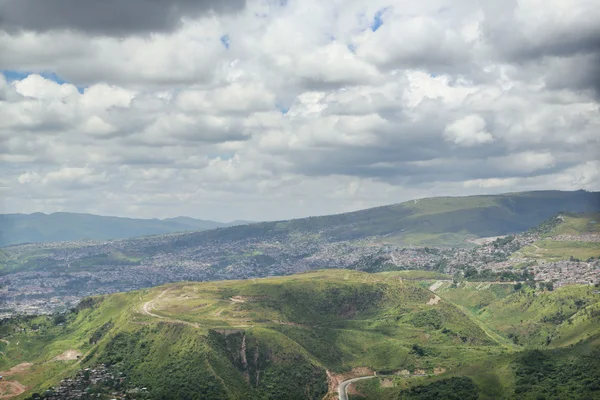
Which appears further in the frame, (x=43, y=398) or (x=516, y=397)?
(x=43, y=398)

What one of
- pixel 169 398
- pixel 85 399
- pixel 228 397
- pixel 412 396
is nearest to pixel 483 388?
pixel 412 396

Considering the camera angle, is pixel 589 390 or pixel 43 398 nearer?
pixel 589 390

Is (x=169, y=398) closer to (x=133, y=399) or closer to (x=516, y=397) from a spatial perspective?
(x=133, y=399)

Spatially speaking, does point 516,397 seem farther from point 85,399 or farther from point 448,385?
point 85,399

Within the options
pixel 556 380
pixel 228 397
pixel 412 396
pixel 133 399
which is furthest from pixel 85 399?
pixel 556 380

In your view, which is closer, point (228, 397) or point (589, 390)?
point (589, 390)

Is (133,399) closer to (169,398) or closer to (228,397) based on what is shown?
(169,398)

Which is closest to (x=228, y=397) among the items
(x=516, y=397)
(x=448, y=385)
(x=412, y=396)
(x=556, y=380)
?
(x=412, y=396)
